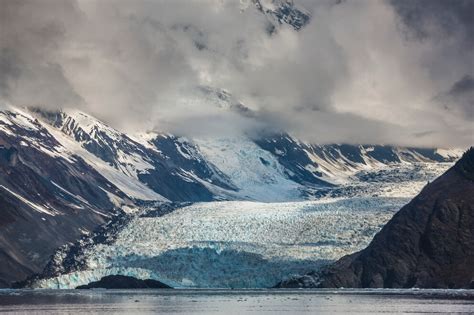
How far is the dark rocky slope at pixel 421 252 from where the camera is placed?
175 metres

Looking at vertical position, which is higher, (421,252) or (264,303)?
(421,252)

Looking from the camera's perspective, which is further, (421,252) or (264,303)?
(421,252)

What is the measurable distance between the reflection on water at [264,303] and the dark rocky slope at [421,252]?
6881 millimetres

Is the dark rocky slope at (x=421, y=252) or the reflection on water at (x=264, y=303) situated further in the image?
the dark rocky slope at (x=421, y=252)

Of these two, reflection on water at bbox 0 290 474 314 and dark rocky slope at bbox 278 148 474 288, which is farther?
dark rocky slope at bbox 278 148 474 288

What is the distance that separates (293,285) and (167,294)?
26.1 metres

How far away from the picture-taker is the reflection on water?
12812cm

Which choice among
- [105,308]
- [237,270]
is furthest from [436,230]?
[105,308]

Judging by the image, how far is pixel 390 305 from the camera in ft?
432

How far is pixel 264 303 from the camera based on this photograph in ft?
481

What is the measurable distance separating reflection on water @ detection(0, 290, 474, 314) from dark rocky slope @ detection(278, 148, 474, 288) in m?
6.88

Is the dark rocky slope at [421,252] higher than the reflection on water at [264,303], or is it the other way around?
the dark rocky slope at [421,252]

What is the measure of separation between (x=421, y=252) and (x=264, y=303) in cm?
4595

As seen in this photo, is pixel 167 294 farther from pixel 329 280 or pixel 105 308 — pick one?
pixel 105 308
